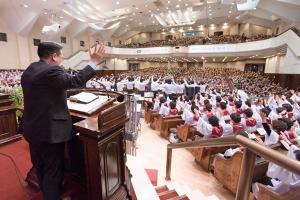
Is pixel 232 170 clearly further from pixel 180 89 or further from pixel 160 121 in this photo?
pixel 180 89

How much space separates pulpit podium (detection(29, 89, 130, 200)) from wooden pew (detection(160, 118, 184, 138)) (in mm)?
4404

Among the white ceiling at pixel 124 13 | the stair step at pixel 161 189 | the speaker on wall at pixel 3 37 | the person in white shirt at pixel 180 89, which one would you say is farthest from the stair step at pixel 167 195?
the speaker on wall at pixel 3 37

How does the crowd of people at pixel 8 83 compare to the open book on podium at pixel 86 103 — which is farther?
the crowd of people at pixel 8 83

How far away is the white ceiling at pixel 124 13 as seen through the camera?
15.3 metres

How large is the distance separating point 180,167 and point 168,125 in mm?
1882

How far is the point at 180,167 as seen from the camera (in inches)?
176

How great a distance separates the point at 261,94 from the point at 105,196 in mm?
13174

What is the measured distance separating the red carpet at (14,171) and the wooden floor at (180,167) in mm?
2115

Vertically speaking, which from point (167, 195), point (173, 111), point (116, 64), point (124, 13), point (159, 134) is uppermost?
point (124, 13)

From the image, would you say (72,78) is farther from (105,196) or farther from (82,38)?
(82,38)

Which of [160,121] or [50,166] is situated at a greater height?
[50,166]

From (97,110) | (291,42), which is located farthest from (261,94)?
(97,110)

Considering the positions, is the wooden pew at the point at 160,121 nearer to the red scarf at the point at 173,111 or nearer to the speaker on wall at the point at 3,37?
the red scarf at the point at 173,111

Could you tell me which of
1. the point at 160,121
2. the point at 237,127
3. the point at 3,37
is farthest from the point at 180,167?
the point at 3,37
